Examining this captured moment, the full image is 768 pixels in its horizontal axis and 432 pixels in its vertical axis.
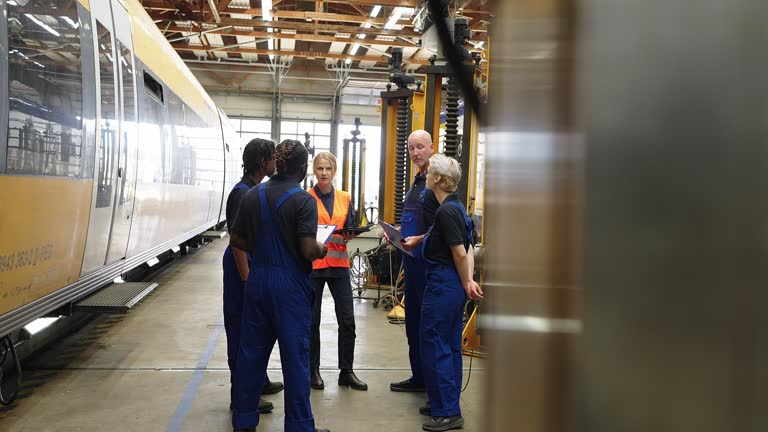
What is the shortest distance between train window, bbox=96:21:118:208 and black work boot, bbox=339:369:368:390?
87.5 inches

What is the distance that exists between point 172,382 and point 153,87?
3.16 meters

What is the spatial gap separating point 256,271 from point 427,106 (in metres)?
4.45

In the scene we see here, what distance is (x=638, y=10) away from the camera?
0.66m

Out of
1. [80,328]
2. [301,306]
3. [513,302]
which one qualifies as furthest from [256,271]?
[80,328]

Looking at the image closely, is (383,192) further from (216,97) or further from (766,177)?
(216,97)

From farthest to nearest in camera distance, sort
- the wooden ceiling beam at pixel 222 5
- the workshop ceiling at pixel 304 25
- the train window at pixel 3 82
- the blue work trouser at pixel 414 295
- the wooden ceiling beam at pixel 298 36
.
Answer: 1. the wooden ceiling beam at pixel 298 36
2. the workshop ceiling at pixel 304 25
3. the wooden ceiling beam at pixel 222 5
4. the blue work trouser at pixel 414 295
5. the train window at pixel 3 82

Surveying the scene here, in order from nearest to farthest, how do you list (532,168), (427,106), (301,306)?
(532,168), (301,306), (427,106)

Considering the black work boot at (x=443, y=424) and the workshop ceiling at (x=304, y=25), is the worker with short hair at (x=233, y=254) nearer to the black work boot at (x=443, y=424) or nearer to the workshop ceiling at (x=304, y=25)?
the black work boot at (x=443, y=424)

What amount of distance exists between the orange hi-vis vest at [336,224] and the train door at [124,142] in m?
1.55

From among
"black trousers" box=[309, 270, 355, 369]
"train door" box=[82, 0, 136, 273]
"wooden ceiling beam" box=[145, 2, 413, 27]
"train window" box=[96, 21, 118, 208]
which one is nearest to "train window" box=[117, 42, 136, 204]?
"train door" box=[82, 0, 136, 273]

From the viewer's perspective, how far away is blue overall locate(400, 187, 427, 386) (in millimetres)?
4832

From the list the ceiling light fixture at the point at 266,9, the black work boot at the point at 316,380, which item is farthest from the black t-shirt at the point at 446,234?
the ceiling light fixture at the point at 266,9

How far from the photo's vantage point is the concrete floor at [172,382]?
174 inches

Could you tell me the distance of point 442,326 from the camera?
4195 millimetres
